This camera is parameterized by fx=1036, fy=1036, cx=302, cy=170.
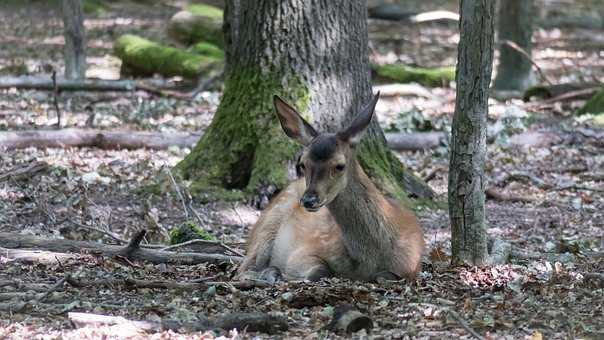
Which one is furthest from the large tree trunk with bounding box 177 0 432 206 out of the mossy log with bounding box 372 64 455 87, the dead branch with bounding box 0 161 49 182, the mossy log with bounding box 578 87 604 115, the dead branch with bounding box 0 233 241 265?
the mossy log with bounding box 372 64 455 87

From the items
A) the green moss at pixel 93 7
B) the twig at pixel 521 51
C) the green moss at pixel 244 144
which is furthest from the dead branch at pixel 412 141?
the green moss at pixel 93 7

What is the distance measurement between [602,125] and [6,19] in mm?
15633

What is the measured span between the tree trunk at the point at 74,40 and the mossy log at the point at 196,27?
441cm

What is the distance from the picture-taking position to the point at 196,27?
65.2 feet

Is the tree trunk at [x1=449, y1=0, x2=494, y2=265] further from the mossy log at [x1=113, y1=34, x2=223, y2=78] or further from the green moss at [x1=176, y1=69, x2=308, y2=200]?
the mossy log at [x1=113, y1=34, x2=223, y2=78]

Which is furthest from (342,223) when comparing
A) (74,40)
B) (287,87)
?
(74,40)

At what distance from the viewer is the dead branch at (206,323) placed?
505 cm

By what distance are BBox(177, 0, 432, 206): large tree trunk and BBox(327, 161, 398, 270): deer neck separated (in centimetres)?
258

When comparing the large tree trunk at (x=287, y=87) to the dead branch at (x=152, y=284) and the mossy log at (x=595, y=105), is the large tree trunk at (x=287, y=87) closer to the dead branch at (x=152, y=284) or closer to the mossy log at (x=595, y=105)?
the dead branch at (x=152, y=284)

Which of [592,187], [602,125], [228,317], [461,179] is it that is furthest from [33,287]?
[602,125]

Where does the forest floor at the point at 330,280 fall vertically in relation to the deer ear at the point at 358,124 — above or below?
below

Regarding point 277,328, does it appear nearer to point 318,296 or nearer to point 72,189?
point 318,296

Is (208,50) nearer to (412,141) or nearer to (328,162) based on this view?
(412,141)

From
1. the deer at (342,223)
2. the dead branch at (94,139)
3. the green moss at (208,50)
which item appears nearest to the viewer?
the deer at (342,223)
